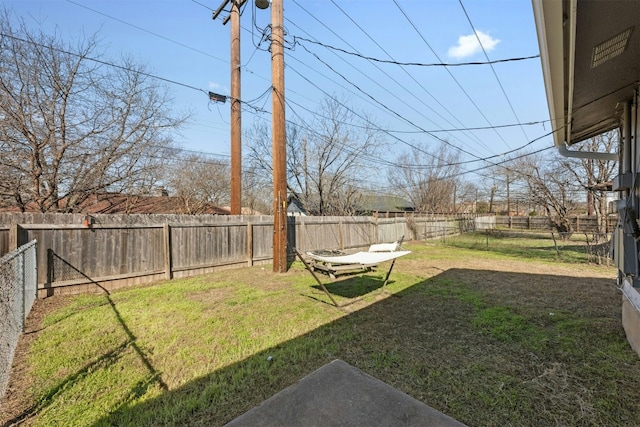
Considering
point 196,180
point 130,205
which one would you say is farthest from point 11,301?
point 196,180

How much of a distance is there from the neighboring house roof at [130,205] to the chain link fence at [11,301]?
427 centimetres

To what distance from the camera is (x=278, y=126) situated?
7.12 meters

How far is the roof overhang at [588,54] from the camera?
5.97ft

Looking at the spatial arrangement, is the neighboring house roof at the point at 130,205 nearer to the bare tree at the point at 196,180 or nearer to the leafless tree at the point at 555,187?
the bare tree at the point at 196,180

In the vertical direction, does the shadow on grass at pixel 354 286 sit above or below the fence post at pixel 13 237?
below

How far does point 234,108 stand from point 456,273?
7.74m

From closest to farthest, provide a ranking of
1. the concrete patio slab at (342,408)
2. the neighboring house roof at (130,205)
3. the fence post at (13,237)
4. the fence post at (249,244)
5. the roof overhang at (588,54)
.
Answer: the concrete patio slab at (342,408) → the roof overhang at (588,54) → the fence post at (13,237) → the fence post at (249,244) → the neighboring house roof at (130,205)

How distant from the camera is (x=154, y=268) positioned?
641 cm

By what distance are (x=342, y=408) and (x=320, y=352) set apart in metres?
1.49

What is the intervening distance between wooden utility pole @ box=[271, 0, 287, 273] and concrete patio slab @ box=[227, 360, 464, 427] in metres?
5.40

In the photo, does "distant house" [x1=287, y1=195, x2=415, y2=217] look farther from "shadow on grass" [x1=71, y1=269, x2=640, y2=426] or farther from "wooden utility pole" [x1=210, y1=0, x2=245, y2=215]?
"shadow on grass" [x1=71, y1=269, x2=640, y2=426]

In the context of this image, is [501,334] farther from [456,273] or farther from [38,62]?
[38,62]

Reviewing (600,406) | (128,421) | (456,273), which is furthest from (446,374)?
(456,273)

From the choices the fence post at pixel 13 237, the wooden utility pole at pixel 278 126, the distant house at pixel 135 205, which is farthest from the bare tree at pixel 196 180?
the fence post at pixel 13 237
